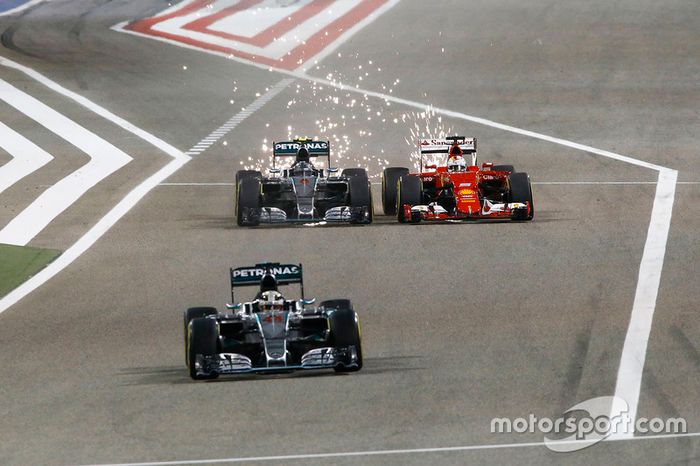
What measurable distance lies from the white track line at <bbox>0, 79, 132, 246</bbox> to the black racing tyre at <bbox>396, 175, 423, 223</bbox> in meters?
6.75

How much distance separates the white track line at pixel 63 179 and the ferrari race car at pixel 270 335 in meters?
10.3

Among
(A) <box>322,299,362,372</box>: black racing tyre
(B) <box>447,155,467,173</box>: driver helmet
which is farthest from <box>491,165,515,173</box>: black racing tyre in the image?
(A) <box>322,299,362,372</box>: black racing tyre

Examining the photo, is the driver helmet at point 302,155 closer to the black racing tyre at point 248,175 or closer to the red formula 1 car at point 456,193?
the black racing tyre at point 248,175

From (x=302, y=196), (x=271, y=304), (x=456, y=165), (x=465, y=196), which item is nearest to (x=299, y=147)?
(x=302, y=196)

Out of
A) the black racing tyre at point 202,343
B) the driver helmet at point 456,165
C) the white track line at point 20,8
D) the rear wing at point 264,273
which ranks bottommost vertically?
the black racing tyre at point 202,343

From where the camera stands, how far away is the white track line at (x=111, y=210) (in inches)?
1058

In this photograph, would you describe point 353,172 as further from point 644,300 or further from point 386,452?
point 386,452

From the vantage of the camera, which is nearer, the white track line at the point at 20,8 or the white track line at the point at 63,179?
the white track line at the point at 63,179

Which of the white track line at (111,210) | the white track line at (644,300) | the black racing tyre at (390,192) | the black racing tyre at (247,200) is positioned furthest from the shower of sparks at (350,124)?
the white track line at (644,300)

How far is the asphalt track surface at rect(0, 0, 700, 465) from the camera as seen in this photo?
60.4 ft

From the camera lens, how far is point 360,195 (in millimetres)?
31734

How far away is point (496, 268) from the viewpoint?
89.8 ft

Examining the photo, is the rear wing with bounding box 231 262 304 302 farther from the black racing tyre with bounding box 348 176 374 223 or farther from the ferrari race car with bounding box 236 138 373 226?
the black racing tyre with bounding box 348 176 374 223

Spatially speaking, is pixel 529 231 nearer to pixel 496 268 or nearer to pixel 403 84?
pixel 496 268
